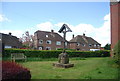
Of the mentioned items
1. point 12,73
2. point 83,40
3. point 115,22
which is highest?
point 115,22

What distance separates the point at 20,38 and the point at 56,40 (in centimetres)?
1456

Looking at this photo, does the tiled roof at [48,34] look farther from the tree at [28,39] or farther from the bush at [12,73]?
the bush at [12,73]

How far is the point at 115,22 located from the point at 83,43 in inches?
1527

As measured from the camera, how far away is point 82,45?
60.0 meters

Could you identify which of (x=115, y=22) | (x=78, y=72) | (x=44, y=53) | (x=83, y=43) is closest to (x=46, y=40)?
(x=83, y=43)

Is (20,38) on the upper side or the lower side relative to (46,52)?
upper

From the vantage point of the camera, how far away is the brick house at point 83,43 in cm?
5781

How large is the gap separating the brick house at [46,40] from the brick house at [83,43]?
6.27m

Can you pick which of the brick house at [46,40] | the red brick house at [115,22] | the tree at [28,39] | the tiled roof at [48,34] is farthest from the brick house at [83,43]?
the red brick house at [115,22]

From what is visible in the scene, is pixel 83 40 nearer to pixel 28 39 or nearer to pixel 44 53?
pixel 28 39

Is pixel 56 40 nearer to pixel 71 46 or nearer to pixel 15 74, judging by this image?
pixel 71 46

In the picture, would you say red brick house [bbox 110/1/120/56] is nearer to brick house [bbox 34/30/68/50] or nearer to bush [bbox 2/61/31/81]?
bush [bbox 2/61/31/81]

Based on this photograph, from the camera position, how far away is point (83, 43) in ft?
196

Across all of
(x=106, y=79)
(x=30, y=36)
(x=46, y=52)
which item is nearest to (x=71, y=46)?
(x=30, y=36)
